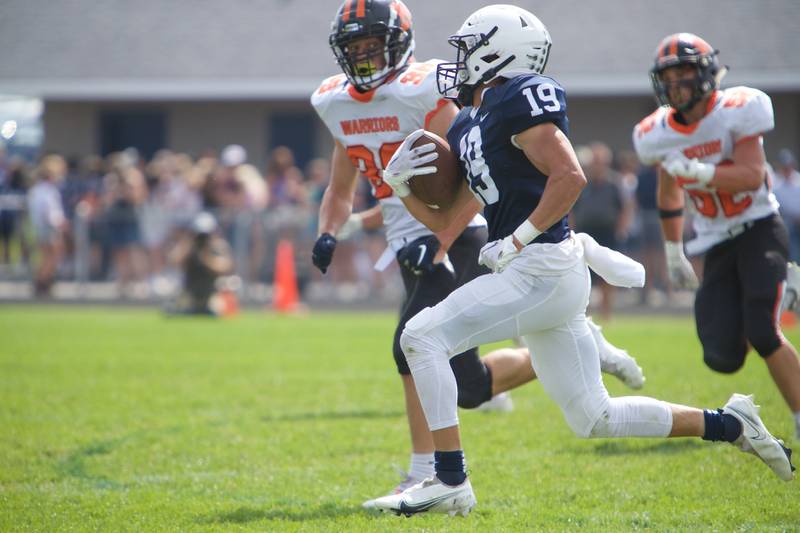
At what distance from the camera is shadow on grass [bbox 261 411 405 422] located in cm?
671

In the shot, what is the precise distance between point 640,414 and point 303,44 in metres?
16.5

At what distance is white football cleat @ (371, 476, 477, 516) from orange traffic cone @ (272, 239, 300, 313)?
982cm

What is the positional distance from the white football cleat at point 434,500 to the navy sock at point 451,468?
0.02 meters

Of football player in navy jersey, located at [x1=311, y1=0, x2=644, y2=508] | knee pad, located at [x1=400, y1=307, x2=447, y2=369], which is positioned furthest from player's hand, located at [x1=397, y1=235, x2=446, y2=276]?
knee pad, located at [x1=400, y1=307, x2=447, y2=369]

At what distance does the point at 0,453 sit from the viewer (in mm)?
5711

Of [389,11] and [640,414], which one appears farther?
[389,11]

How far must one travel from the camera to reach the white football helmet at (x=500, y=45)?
4223mm

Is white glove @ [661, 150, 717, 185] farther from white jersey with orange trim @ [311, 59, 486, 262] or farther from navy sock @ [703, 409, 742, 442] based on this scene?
navy sock @ [703, 409, 742, 442]

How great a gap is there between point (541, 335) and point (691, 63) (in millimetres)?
2013

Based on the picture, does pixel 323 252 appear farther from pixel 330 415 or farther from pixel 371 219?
pixel 330 415

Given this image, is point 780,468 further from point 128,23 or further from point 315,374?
point 128,23

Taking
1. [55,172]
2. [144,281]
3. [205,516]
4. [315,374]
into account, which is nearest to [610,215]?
[315,374]

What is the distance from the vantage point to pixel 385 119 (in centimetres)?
517

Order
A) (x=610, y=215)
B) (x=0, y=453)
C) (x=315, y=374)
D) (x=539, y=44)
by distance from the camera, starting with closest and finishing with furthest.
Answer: (x=539, y=44), (x=0, y=453), (x=315, y=374), (x=610, y=215)
